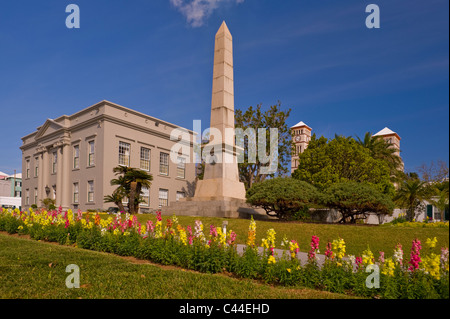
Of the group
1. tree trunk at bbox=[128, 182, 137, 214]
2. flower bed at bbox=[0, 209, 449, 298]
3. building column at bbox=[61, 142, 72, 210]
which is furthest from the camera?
building column at bbox=[61, 142, 72, 210]

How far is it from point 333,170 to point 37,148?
34.1m

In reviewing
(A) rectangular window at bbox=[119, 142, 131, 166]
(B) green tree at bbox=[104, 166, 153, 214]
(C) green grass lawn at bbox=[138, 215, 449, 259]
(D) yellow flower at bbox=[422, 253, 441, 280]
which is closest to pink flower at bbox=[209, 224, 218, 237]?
(D) yellow flower at bbox=[422, 253, 441, 280]

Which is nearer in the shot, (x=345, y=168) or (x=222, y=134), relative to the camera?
(x=222, y=134)

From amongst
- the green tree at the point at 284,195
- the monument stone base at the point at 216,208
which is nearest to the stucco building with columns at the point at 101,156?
the monument stone base at the point at 216,208

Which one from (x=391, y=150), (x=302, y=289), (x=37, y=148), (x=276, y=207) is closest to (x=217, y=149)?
(x=276, y=207)

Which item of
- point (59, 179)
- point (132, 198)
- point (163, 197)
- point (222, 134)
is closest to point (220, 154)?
point (222, 134)

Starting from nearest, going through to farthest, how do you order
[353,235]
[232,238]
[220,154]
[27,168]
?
[232,238]
[353,235]
[220,154]
[27,168]

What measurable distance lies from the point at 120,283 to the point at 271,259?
2.97 metres

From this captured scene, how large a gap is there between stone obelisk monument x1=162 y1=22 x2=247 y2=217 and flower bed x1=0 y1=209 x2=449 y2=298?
8213mm

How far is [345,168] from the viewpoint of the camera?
1200 inches

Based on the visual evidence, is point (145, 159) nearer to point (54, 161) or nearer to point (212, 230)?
point (54, 161)

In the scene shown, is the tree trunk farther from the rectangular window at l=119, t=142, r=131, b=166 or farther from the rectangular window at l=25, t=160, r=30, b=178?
the rectangular window at l=25, t=160, r=30, b=178

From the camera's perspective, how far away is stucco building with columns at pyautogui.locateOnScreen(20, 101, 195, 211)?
112 feet
